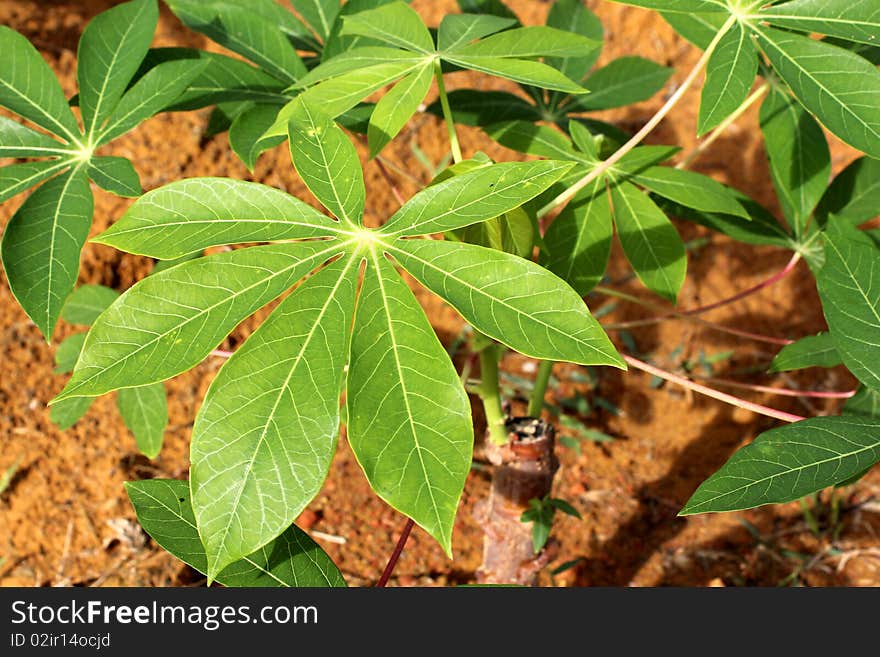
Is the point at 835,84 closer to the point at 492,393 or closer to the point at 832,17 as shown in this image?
the point at 832,17

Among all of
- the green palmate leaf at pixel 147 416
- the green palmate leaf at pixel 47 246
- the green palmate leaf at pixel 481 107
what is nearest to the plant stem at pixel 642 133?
the green palmate leaf at pixel 481 107

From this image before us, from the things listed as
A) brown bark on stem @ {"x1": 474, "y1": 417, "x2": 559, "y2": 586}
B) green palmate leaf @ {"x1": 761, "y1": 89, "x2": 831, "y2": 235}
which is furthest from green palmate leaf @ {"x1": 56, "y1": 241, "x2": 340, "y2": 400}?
green palmate leaf @ {"x1": 761, "y1": 89, "x2": 831, "y2": 235}

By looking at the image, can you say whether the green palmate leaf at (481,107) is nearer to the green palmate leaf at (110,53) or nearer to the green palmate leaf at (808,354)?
the green palmate leaf at (110,53)

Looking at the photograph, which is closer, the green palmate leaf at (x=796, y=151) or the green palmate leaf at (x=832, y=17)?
the green palmate leaf at (x=832, y=17)

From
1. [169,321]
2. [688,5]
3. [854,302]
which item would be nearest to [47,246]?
[169,321]

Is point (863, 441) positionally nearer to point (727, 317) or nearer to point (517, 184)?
point (517, 184)

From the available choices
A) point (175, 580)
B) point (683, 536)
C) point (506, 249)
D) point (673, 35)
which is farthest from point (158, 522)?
point (673, 35)

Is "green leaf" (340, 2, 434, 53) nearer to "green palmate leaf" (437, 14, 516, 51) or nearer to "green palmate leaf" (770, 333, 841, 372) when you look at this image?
"green palmate leaf" (437, 14, 516, 51)
